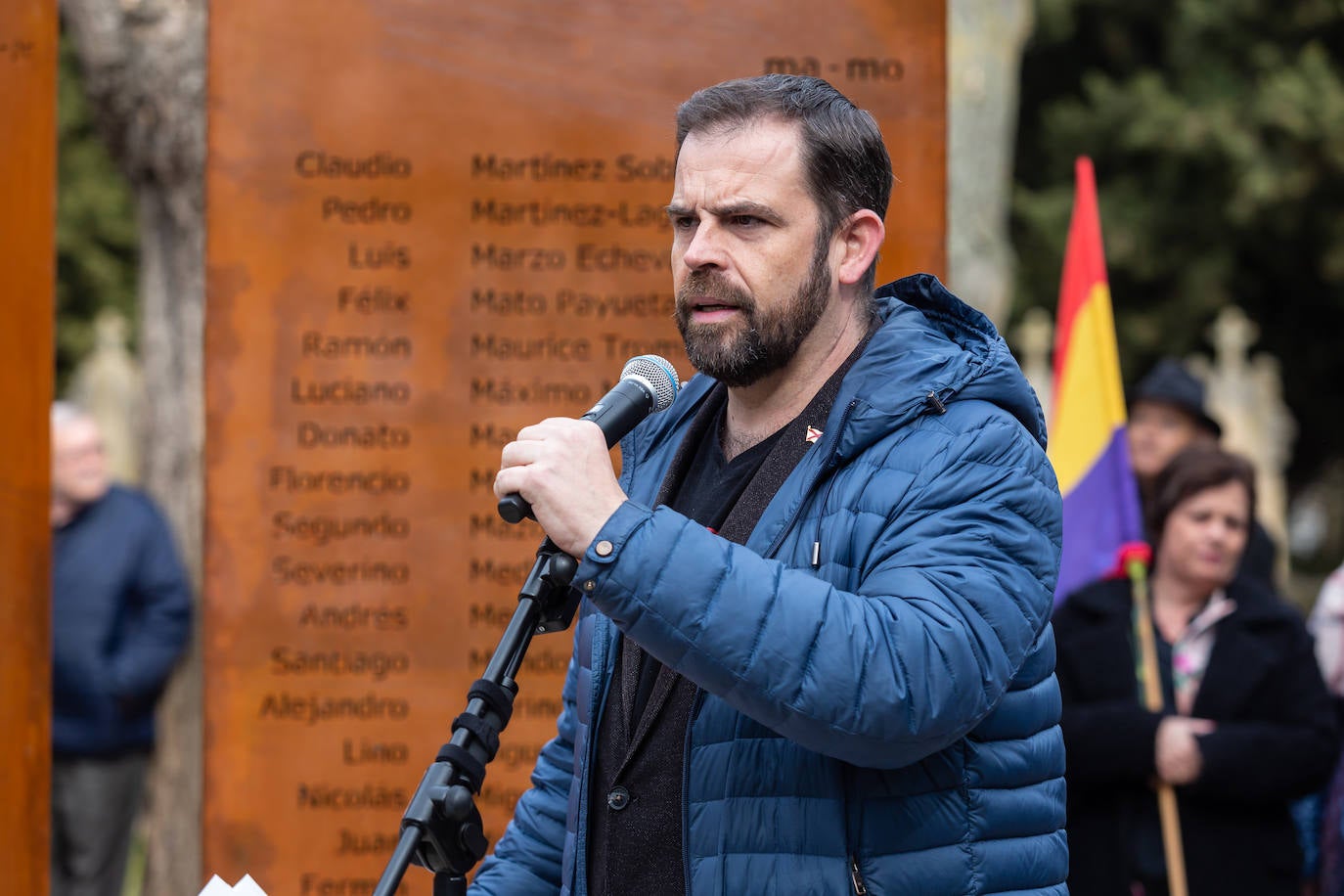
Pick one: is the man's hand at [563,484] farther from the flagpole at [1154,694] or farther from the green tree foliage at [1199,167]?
the green tree foliage at [1199,167]

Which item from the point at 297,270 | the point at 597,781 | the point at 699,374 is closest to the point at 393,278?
the point at 297,270

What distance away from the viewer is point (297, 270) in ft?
13.7

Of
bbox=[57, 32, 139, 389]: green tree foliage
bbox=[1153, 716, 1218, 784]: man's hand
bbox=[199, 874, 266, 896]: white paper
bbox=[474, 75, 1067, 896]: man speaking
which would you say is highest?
bbox=[57, 32, 139, 389]: green tree foliage

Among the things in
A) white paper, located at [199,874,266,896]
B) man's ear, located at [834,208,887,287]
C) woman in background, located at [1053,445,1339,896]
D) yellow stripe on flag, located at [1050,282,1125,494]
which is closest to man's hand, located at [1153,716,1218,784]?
woman in background, located at [1053,445,1339,896]

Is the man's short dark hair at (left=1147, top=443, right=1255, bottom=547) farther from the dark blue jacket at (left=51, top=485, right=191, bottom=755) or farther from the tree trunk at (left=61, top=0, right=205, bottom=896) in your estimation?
the dark blue jacket at (left=51, top=485, right=191, bottom=755)

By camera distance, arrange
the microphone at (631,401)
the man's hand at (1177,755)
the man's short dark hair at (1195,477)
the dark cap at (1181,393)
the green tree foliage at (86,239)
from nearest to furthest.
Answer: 1. the microphone at (631,401)
2. the man's hand at (1177,755)
3. the man's short dark hair at (1195,477)
4. the dark cap at (1181,393)
5. the green tree foliage at (86,239)

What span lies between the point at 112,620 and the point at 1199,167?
17.4 metres

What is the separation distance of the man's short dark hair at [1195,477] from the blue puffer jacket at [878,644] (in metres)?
2.47

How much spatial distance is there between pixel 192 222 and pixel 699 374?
3243mm

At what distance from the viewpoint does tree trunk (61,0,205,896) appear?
5121 mm

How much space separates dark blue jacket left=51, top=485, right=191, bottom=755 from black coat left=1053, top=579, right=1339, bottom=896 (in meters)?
A: 3.27

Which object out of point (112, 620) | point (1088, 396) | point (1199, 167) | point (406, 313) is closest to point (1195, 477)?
point (1088, 396)

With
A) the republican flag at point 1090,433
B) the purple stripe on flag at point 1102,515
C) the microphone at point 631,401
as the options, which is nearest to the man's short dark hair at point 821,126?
the microphone at point 631,401

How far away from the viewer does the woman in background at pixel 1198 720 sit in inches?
168
